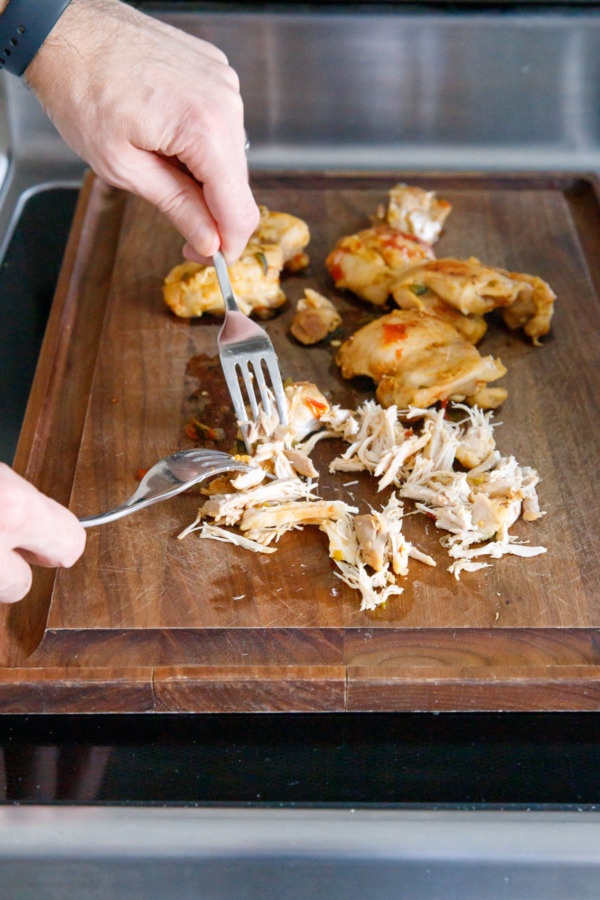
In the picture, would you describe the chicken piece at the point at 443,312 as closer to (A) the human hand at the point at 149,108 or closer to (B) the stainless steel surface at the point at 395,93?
(A) the human hand at the point at 149,108

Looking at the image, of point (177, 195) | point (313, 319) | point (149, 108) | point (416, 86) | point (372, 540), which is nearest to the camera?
point (372, 540)

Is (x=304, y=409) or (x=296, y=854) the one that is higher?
(x=304, y=409)

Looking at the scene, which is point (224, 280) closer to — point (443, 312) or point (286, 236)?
point (286, 236)

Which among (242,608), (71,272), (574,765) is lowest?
(574,765)

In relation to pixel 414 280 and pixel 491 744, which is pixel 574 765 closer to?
pixel 491 744

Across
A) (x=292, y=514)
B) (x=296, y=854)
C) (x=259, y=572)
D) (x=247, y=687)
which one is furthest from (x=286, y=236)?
(x=296, y=854)

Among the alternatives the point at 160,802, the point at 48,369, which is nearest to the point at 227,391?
the point at 48,369
